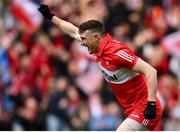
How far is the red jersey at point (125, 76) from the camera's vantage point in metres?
9.40

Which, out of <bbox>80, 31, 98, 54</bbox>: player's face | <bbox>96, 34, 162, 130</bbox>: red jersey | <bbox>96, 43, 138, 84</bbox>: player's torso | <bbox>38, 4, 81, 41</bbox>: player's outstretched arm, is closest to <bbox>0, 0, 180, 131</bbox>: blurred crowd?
<bbox>38, 4, 81, 41</bbox>: player's outstretched arm

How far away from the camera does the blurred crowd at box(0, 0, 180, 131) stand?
45.3 ft

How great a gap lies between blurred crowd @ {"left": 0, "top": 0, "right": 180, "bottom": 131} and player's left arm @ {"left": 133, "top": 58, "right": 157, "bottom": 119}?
417 cm

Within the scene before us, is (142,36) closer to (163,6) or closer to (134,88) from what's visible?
(163,6)

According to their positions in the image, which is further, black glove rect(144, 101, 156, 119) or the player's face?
the player's face

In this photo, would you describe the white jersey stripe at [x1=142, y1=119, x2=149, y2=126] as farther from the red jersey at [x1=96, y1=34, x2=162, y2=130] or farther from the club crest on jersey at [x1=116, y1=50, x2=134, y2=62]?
the club crest on jersey at [x1=116, y1=50, x2=134, y2=62]

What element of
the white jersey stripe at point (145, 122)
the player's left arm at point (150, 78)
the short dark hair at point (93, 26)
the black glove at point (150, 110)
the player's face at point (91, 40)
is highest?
the short dark hair at point (93, 26)

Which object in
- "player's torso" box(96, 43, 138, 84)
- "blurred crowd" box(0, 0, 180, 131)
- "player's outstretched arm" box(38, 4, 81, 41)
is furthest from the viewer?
"blurred crowd" box(0, 0, 180, 131)

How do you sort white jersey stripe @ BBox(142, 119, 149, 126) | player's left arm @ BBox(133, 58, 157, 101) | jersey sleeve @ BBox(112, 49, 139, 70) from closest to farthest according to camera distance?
player's left arm @ BBox(133, 58, 157, 101), jersey sleeve @ BBox(112, 49, 139, 70), white jersey stripe @ BBox(142, 119, 149, 126)

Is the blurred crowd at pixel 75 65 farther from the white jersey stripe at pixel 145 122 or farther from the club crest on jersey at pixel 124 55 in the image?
the club crest on jersey at pixel 124 55

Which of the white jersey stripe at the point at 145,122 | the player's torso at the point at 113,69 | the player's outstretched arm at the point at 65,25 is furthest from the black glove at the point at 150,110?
→ the player's outstretched arm at the point at 65,25

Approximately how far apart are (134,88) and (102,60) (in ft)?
1.56

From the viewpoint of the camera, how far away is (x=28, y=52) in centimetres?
1530

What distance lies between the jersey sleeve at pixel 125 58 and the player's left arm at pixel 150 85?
6cm
